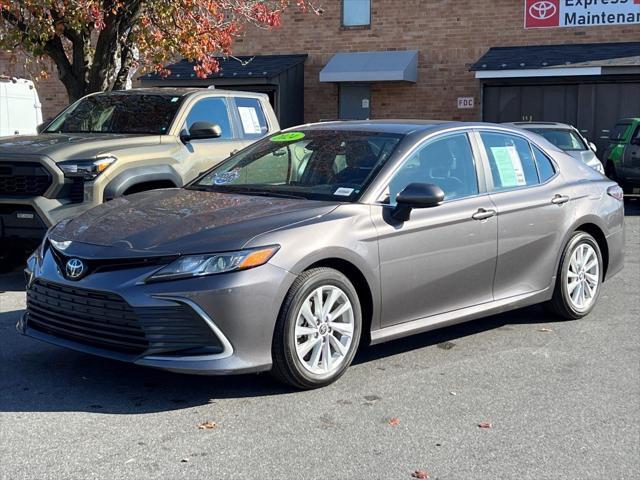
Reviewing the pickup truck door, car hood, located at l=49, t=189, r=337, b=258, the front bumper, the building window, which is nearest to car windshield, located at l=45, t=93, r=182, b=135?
the pickup truck door

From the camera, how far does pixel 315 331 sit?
5.04 meters

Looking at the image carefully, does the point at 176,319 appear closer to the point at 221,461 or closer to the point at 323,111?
the point at 221,461

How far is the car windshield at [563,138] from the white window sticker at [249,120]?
702 cm

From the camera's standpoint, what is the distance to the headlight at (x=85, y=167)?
783 cm

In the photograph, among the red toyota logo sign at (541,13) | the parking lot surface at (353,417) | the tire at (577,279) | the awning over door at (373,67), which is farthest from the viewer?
the awning over door at (373,67)

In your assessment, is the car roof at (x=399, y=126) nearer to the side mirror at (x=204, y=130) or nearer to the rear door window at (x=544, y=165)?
the rear door window at (x=544, y=165)

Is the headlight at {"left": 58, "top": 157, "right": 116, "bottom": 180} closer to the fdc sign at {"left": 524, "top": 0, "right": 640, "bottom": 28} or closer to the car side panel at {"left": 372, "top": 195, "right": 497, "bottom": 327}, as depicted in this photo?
the car side panel at {"left": 372, "top": 195, "right": 497, "bottom": 327}

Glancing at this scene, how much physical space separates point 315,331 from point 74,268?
1.39 meters

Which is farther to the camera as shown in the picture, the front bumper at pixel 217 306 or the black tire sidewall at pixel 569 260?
the black tire sidewall at pixel 569 260

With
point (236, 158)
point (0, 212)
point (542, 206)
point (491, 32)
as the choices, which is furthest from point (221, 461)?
point (491, 32)

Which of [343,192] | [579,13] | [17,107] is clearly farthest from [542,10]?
[343,192]

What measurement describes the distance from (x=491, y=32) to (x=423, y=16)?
69.5 inches

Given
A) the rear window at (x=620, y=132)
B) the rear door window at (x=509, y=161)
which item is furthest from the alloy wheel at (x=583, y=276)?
the rear window at (x=620, y=132)

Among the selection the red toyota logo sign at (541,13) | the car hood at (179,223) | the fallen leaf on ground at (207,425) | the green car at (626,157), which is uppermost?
the red toyota logo sign at (541,13)
